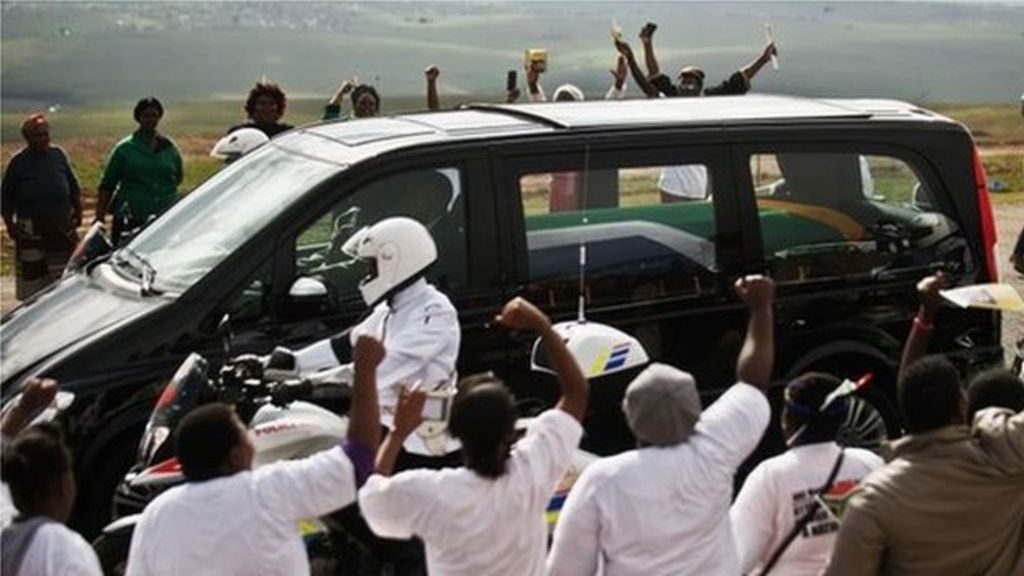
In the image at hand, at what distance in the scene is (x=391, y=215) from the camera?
662 centimetres

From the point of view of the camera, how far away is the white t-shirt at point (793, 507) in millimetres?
4566

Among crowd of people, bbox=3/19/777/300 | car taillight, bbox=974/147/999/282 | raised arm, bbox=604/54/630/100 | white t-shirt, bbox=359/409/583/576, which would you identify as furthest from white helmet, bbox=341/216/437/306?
raised arm, bbox=604/54/630/100

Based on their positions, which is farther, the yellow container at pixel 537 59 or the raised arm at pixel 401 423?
the yellow container at pixel 537 59

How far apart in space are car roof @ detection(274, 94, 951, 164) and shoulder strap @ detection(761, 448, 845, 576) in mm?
2689

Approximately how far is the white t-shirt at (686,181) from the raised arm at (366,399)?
3.00 metres

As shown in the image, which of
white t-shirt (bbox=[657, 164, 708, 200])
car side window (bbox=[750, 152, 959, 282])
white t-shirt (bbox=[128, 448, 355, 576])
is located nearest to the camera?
white t-shirt (bbox=[128, 448, 355, 576])

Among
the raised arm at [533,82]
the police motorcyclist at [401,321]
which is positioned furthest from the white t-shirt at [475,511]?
the raised arm at [533,82]

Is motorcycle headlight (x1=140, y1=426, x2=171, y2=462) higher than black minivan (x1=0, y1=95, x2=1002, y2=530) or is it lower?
lower

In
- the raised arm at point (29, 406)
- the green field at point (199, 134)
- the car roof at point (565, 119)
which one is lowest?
the green field at point (199, 134)

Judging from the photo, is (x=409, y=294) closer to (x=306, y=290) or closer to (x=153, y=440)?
(x=306, y=290)

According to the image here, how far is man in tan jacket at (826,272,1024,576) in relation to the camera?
13.8ft

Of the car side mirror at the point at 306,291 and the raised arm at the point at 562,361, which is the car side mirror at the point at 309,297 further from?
the raised arm at the point at 562,361

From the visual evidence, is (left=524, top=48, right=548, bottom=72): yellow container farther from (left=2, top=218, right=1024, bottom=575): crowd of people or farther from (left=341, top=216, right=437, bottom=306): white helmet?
(left=2, top=218, right=1024, bottom=575): crowd of people

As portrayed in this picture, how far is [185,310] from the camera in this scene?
6.27 metres
